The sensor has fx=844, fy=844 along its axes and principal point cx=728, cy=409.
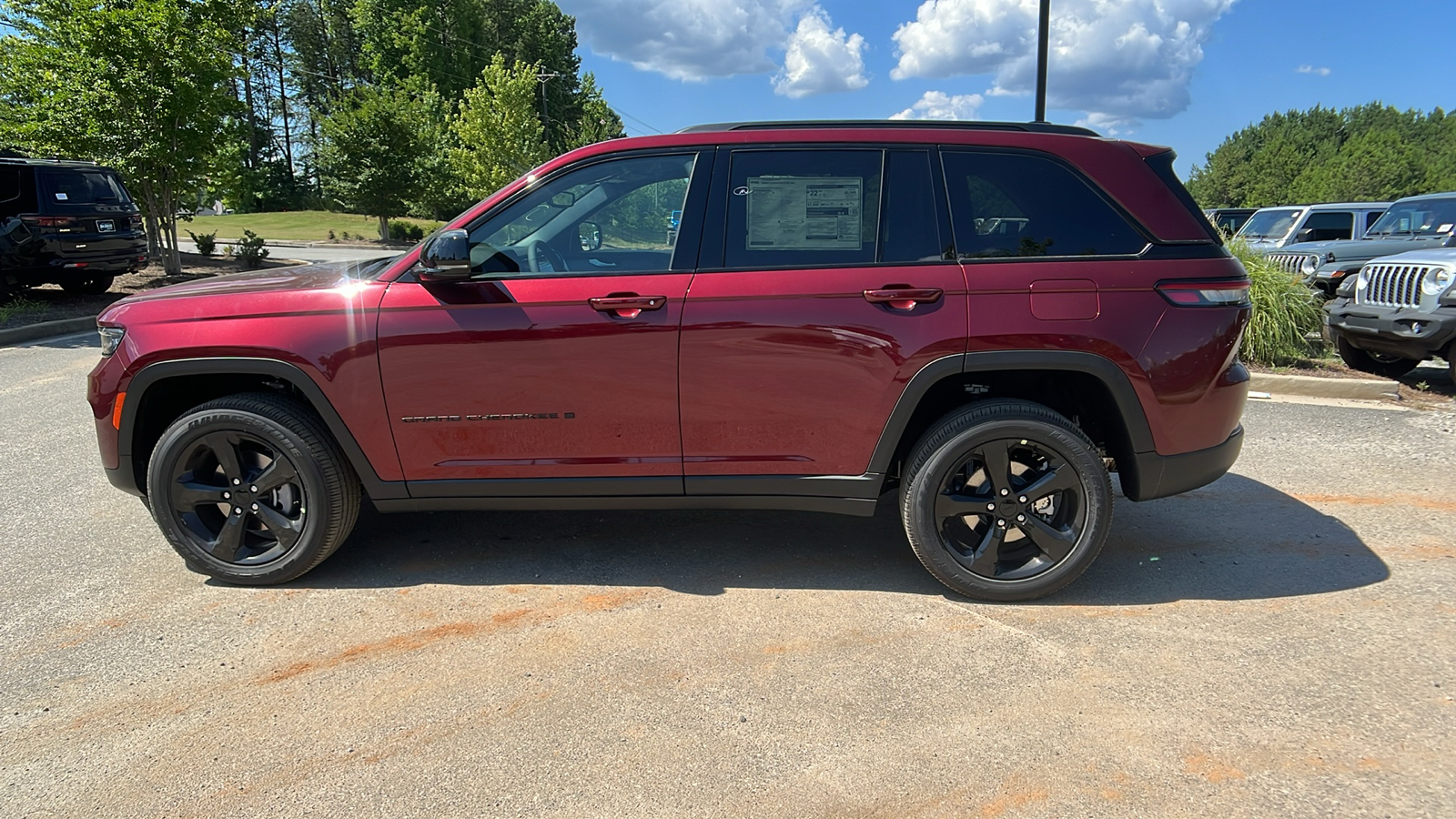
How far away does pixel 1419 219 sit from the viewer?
35.1ft

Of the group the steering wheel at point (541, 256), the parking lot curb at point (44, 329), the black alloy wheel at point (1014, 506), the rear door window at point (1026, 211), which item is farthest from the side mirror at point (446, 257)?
the parking lot curb at point (44, 329)

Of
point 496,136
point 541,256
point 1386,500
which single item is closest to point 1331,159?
point 496,136

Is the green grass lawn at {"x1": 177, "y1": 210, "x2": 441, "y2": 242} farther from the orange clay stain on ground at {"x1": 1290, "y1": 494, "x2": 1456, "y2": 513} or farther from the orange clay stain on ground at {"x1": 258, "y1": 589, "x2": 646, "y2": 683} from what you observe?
the orange clay stain on ground at {"x1": 1290, "y1": 494, "x2": 1456, "y2": 513}

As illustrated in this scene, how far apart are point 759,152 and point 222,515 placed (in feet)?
9.30

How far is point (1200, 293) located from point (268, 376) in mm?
3870

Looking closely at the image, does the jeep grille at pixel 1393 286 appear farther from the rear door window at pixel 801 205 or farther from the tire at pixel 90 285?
the tire at pixel 90 285

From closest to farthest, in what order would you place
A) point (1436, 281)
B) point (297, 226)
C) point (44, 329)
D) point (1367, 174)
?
point (1436, 281), point (44, 329), point (297, 226), point (1367, 174)

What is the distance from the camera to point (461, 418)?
3492 millimetres

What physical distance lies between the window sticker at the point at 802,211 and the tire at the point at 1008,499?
36.2 inches

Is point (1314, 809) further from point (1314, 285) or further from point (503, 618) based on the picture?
point (1314, 285)

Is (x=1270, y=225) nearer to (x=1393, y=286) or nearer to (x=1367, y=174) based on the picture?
(x=1393, y=286)

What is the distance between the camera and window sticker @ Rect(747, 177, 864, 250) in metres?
3.45

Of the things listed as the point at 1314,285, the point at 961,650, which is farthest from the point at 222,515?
the point at 1314,285

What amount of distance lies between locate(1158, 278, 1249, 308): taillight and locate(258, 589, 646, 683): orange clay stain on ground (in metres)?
2.49
